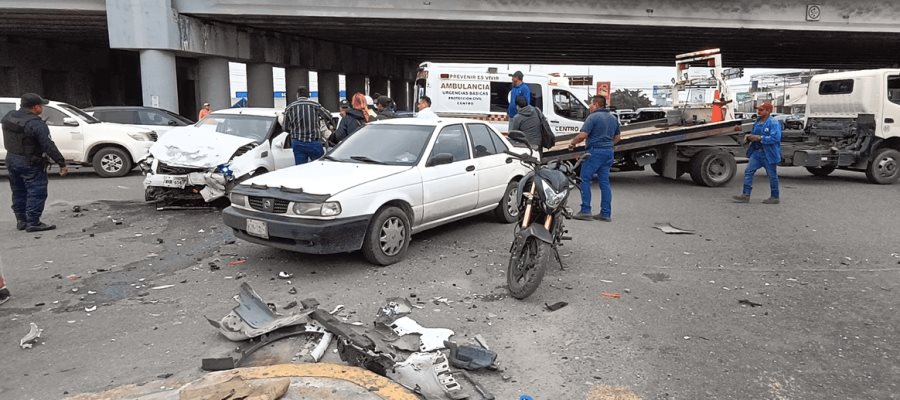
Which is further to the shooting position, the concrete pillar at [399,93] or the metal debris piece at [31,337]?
the concrete pillar at [399,93]

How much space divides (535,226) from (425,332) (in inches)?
58.8

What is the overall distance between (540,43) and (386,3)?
9428 mm

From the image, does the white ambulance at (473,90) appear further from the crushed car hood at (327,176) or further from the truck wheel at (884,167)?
the crushed car hood at (327,176)

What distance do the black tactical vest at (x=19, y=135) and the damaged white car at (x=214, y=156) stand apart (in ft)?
5.10

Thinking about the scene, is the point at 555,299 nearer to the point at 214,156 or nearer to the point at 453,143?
the point at 453,143

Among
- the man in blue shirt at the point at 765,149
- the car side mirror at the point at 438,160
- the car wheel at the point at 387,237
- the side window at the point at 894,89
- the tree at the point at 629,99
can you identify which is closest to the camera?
the car wheel at the point at 387,237

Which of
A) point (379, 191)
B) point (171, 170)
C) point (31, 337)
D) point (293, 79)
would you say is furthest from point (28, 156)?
point (293, 79)

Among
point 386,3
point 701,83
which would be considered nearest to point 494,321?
point 701,83

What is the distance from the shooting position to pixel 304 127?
9.05m

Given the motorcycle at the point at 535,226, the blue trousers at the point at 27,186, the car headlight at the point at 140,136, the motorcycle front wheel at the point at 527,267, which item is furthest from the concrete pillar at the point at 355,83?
the motorcycle front wheel at the point at 527,267

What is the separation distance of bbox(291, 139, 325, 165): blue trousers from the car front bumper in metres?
3.40

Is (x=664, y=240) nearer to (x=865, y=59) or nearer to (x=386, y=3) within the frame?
(x=386, y=3)

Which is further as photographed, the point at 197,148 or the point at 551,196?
the point at 197,148

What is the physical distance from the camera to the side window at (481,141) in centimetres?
741
